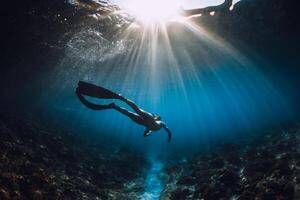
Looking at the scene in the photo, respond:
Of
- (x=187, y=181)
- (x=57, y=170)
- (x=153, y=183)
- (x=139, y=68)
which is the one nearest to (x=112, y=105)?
(x=57, y=170)

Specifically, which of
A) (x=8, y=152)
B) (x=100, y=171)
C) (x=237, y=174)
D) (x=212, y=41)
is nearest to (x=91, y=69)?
(x=212, y=41)

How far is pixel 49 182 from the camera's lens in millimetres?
9484

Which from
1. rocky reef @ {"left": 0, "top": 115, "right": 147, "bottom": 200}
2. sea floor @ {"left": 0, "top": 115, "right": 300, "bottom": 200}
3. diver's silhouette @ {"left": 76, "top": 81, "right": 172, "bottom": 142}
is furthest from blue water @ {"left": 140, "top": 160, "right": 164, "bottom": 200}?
diver's silhouette @ {"left": 76, "top": 81, "right": 172, "bottom": 142}

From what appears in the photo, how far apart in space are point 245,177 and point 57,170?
27.2 ft

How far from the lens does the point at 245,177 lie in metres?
10.5

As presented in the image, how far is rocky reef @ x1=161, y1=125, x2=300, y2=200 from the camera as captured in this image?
8422mm

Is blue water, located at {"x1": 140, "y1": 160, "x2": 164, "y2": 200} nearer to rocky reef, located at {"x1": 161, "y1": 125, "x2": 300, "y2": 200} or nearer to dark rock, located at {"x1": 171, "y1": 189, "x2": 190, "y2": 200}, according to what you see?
rocky reef, located at {"x1": 161, "y1": 125, "x2": 300, "y2": 200}

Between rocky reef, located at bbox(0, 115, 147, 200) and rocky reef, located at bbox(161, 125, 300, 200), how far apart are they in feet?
8.11

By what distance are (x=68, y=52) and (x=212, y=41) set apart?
13.0 meters

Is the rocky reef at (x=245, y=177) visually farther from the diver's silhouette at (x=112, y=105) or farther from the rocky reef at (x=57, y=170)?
the diver's silhouette at (x=112, y=105)

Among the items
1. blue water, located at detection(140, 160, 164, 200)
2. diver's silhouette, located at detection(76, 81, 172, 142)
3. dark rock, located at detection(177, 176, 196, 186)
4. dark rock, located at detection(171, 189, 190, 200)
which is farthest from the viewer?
dark rock, located at detection(177, 176, 196, 186)

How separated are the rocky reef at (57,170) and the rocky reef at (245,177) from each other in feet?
8.11

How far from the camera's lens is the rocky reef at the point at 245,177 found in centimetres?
842

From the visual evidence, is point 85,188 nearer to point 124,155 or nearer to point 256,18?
point 124,155
